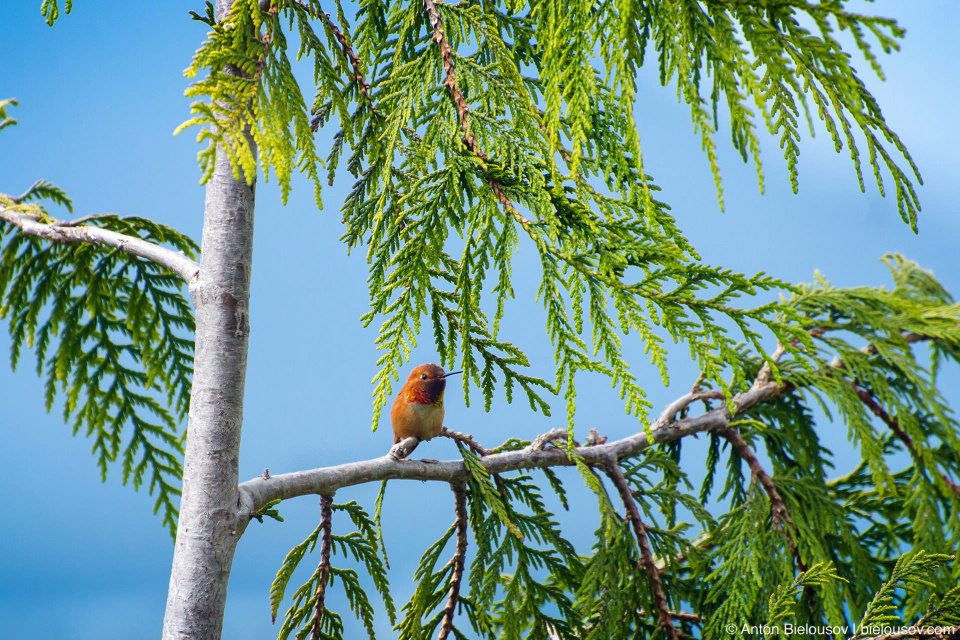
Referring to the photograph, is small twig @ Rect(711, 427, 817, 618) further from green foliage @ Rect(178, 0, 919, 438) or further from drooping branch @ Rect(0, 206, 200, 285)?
drooping branch @ Rect(0, 206, 200, 285)

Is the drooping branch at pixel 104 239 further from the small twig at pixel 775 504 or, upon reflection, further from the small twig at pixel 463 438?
the small twig at pixel 775 504

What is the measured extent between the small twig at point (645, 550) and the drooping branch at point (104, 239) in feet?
5.96

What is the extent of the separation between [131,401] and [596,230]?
2707mm

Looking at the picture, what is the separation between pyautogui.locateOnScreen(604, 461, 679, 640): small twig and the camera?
2.72 meters

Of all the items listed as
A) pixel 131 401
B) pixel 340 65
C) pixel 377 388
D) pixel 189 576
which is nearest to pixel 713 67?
pixel 377 388

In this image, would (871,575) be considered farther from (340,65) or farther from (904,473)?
(340,65)

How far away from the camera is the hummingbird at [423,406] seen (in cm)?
243

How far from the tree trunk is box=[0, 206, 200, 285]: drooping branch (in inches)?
5.1

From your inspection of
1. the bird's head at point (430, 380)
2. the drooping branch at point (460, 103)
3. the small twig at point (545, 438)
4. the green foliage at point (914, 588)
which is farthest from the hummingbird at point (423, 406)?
the green foliage at point (914, 588)

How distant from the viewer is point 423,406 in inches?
95.6

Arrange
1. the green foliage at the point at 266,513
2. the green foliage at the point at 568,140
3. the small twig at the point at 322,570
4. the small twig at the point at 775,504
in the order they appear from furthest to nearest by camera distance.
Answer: the small twig at the point at 775,504, the small twig at the point at 322,570, the green foliage at the point at 266,513, the green foliage at the point at 568,140

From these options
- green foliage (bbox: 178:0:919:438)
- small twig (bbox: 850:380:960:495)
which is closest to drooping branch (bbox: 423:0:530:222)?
green foliage (bbox: 178:0:919:438)

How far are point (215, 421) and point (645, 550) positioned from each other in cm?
171

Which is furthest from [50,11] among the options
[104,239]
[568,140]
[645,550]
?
[645,550]
